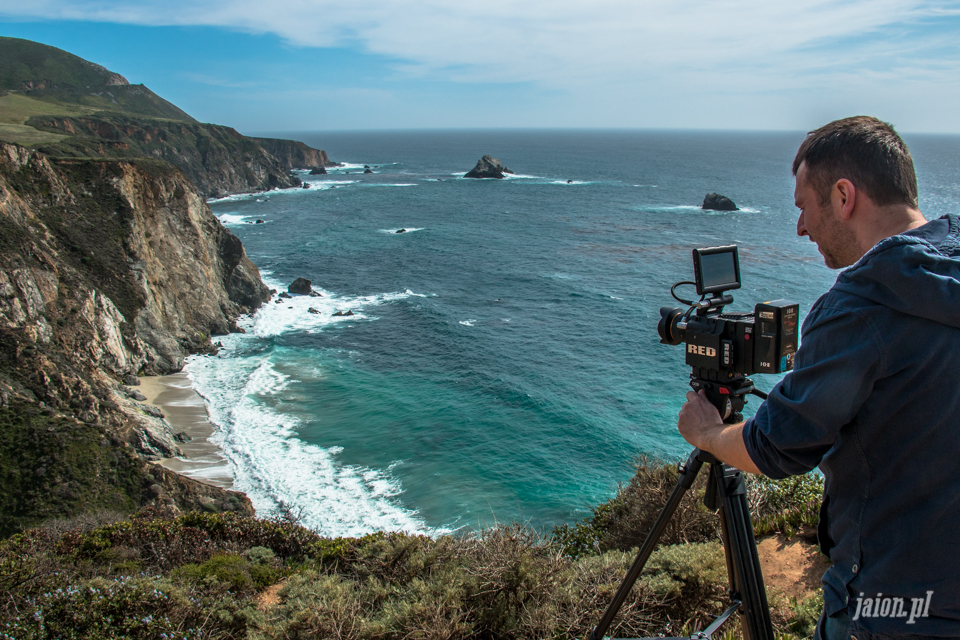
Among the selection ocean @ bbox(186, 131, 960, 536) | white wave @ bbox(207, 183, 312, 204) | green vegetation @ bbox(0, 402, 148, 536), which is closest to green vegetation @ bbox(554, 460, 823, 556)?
ocean @ bbox(186, 131, 960, 536)

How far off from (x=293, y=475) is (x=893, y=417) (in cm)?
2287

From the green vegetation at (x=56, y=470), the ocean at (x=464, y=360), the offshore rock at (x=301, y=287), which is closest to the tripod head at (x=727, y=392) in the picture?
the ocean at (x=464, y=360)

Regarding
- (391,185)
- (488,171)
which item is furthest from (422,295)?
(488,171)

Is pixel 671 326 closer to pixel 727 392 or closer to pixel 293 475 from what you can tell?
pixel 727 392

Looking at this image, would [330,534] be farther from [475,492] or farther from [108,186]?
[108,186]

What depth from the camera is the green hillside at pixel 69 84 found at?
3575 inches

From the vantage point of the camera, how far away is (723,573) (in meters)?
5.39

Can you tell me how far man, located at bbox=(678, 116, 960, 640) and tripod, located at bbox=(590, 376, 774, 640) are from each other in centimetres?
89

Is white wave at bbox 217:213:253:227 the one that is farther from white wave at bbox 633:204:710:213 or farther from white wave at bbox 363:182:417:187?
white wave at bbox 633:204:710:213

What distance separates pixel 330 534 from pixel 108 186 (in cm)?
2894

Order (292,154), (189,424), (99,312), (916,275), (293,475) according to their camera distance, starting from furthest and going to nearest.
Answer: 1. (292,154)
2. (99,312)
3. (189,424)
4. (293,475)
5. (916,275)

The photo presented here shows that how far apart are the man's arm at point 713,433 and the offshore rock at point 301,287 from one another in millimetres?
44922

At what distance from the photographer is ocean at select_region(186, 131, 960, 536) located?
22.0m

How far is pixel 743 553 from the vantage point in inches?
120
